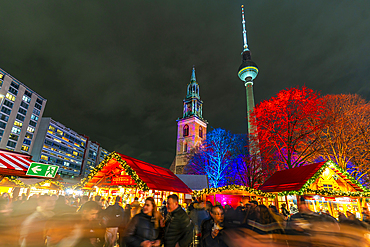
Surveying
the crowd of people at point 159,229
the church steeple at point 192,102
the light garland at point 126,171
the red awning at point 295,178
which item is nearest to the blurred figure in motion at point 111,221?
the crowd of people at point 159,229

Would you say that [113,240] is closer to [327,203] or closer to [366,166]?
[327,203]

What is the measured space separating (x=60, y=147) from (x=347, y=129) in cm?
8707

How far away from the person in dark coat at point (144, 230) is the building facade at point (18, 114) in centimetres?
6670

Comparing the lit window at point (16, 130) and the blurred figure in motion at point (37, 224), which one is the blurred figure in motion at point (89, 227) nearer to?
the blurred figure in motion at point (37, 224)

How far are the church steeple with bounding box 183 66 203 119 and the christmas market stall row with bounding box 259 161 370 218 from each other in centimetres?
5270

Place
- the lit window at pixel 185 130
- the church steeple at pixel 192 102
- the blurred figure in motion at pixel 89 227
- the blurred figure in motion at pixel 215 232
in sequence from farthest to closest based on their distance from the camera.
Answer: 1. the church steeple at pixel 192 102
2. the lit window at pixel 185 130
3. the blurred figure in motion at pixel 89 227
4. the blurred figure in motion at pixel 215 232

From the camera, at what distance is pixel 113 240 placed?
5.62 meters

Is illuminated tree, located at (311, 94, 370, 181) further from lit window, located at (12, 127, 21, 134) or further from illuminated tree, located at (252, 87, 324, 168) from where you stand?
lit window, located at (12, 127, 21, 134)

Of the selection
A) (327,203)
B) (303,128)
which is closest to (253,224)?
(327,203)

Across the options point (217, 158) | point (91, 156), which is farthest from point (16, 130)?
point (217, 158)

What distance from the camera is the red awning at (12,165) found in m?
7.90

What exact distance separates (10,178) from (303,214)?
1363 centimetres

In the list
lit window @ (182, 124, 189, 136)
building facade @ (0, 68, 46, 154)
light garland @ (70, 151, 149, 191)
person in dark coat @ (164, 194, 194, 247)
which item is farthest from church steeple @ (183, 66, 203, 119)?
person in dark coat @ (164, 194, 194, 247)

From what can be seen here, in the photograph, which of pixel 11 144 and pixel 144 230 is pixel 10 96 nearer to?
pixel 11 144
